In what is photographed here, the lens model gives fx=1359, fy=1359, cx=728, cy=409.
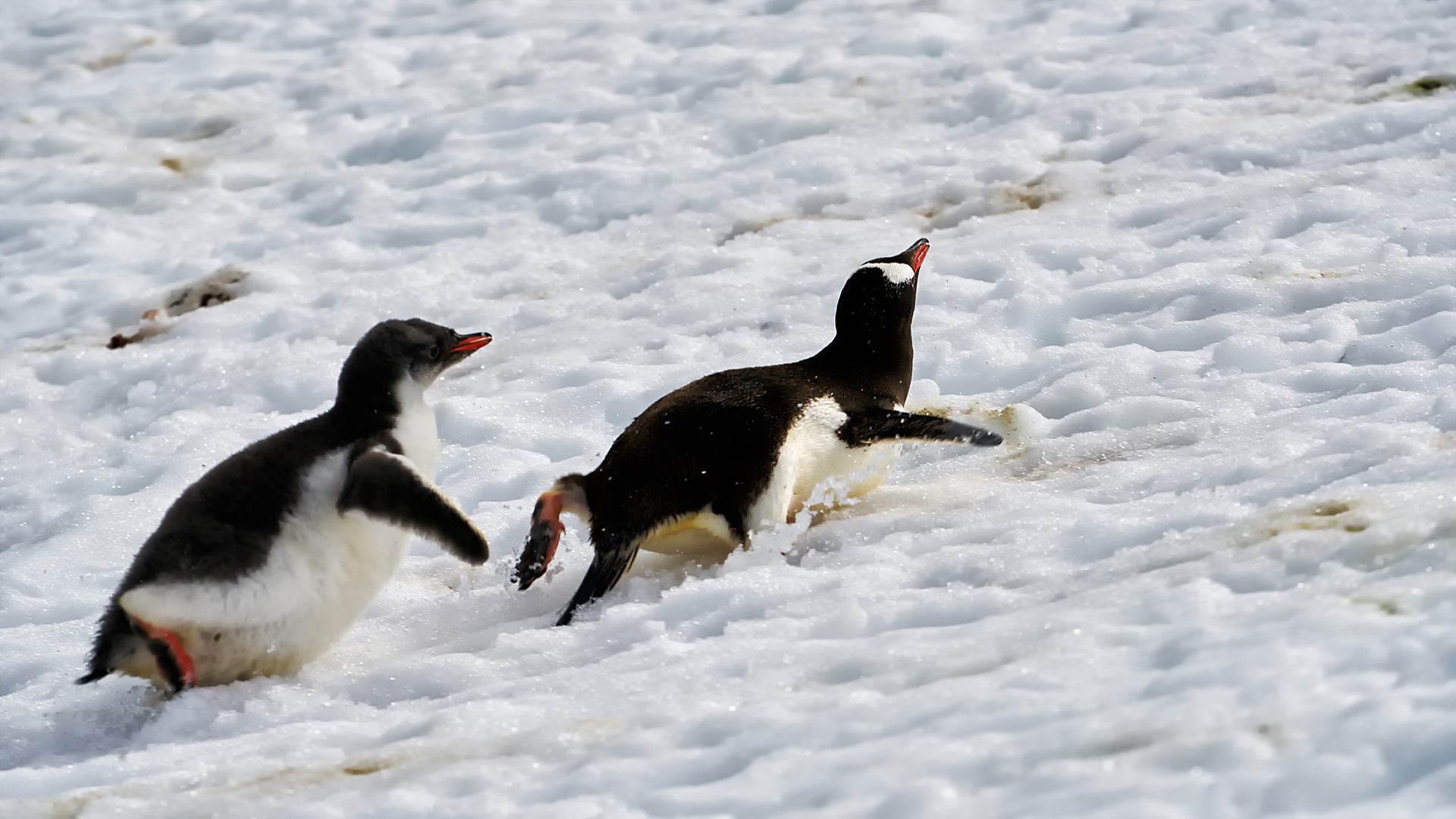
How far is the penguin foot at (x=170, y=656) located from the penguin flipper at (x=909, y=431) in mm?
1707

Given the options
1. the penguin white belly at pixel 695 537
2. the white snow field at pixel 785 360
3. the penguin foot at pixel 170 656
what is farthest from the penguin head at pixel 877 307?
the penguin foot at pixel 170 656

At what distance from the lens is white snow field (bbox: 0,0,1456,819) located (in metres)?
2.28

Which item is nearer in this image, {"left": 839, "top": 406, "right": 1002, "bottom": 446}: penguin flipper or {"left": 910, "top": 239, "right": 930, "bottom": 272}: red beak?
{"left": 839, "top": 406, "right": 1002, "bottom": 446}: penguin flipper

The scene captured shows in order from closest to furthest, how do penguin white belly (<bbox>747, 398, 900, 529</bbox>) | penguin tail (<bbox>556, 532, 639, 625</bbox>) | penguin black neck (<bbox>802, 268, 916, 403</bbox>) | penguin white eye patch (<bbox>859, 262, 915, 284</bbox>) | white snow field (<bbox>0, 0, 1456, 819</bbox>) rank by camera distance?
white snow field (<bbox>0, 0, 1456, 819</bbox>) < penguin tail (<bbox>556, 532, 639, 625</bbox>) < penguin white belly (<bbox>747, 398, 900, 529</bbox>) < penguin black neck (<bbox>802, 268, 916, 403</bbox>) < penguin white eye patch (<bbox>859, 262, 915, 284</bbox>)

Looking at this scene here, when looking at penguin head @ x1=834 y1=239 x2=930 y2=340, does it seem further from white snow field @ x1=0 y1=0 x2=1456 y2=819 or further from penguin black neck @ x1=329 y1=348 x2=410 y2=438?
penguin black neck @ x1=329 y1=348 x2=410 y2=438

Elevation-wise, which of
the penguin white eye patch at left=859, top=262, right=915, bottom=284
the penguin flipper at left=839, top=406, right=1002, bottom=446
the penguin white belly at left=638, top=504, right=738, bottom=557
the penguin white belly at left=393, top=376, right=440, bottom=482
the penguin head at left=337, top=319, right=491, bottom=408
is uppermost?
the penguin head at left=337, top=319, right=491, bottom=408

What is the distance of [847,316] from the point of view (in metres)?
4.15

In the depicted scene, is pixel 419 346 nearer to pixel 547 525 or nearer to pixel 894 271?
pixel 547 525

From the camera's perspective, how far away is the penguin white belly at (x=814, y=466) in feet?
11.3

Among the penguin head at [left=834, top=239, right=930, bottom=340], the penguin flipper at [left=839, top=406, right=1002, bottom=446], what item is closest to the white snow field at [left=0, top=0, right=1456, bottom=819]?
the penguin flipper at [left=839, top=406, right=1002, bottom=446]

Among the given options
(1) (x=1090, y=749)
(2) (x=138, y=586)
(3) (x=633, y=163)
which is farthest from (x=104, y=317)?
(1) (x=1090, y=749)

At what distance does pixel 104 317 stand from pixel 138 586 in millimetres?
3444

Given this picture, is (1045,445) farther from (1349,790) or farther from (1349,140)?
(1349,140)

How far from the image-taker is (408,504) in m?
3.08
